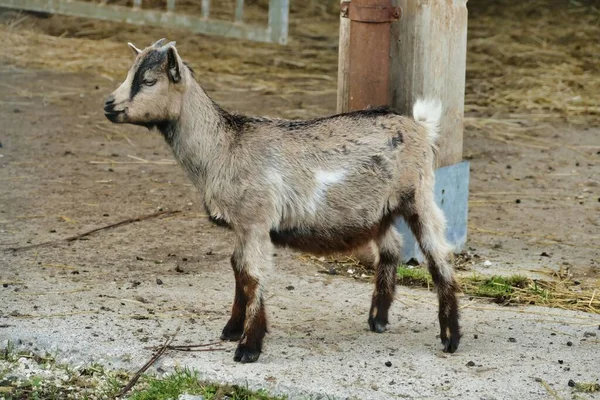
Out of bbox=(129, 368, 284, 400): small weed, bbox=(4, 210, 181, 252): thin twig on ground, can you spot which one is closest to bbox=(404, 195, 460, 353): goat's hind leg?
bbox=(129, 368, 284, 400): small weed

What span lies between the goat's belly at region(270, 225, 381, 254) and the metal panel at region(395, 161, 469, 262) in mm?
1137

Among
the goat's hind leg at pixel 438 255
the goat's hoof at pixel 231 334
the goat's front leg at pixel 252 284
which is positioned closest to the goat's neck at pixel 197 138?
the goat's front leg at pixel 252 284

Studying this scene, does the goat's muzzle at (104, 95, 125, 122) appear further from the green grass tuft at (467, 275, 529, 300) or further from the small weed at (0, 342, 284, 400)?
the green grass tuft at (467, 275, 529, 300)

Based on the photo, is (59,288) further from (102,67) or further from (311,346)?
(102,67)

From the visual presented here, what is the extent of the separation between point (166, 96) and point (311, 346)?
4.48ft

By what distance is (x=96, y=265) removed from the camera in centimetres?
648

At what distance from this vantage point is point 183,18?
9336 mm

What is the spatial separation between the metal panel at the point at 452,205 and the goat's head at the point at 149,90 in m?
1.88

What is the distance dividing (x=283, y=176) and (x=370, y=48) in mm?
1307

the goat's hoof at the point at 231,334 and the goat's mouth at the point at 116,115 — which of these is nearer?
the goat's mouth at the point at 116,115

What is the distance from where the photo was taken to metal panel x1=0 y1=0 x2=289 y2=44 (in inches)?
352

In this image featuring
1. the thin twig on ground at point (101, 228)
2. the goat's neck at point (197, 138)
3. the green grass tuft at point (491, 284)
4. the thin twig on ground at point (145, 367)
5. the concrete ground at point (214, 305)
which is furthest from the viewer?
the thin twig on ground at point (101, 228)

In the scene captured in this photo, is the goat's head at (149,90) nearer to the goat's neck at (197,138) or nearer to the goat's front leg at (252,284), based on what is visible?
the goat's neck at (197,138)

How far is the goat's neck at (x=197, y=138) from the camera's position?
524 centimetres
